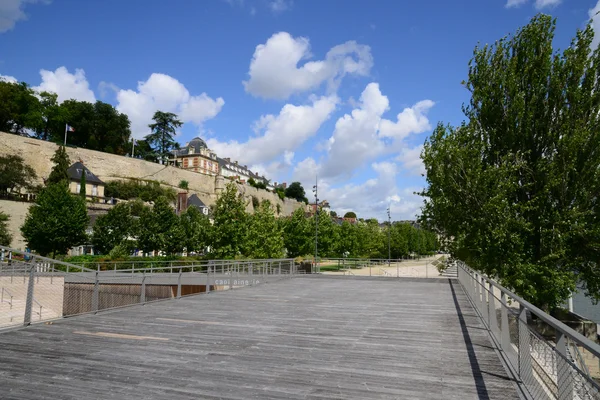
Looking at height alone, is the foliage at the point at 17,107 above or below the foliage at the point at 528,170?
above

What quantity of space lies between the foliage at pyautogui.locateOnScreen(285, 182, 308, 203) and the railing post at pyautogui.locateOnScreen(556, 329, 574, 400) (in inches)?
5948

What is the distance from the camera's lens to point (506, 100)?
23438mm

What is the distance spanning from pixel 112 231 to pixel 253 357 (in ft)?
159

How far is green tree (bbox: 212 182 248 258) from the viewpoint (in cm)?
3753

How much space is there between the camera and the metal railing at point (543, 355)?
3.43m

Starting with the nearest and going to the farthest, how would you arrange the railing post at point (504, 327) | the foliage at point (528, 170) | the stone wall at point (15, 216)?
the railing post at point (504, 327), the foliage at point (528, 170), the stone wall at point (15, 216)

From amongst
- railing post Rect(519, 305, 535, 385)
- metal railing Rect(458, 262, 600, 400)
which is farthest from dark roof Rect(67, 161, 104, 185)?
railing post Rect(519, 305, 535, 385)

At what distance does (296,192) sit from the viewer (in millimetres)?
156750

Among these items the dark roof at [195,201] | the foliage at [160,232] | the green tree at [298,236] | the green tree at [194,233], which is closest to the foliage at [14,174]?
the foliage at [160,232]

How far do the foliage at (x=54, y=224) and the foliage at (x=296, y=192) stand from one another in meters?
112

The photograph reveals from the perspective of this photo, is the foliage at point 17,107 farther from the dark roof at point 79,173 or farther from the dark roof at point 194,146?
the dark roof at point 194,146

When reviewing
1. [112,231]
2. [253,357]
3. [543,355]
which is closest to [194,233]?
[112,231]

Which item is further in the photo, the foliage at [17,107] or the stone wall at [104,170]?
the foliage at [17,107]

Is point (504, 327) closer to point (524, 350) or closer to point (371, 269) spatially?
point (524, 350)
